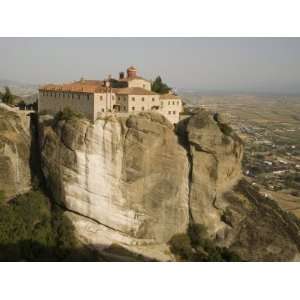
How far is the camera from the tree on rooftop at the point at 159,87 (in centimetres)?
3021

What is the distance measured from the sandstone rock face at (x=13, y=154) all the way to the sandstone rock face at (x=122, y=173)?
227cm

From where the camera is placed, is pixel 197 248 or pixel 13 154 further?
pixel 13 154

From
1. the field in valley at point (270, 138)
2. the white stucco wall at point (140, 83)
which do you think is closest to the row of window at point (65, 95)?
the white stucco wall at point (140, 83)

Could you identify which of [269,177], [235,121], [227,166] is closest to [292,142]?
[235,121]

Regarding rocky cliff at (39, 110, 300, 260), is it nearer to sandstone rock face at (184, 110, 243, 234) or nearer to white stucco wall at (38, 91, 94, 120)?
sandstone rock face at (184, 110, 243, 234)

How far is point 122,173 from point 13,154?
6290 millimetres

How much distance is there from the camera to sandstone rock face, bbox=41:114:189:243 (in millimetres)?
25422

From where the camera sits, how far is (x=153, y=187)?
85.7 ft

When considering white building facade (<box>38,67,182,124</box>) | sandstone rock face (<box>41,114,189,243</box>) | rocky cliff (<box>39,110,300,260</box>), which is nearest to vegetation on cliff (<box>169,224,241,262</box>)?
rocky cliff (<box>39,110,300,260</box>)

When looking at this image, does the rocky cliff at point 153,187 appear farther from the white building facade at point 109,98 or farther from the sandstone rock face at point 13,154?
the sandstone rock face at point 13,154

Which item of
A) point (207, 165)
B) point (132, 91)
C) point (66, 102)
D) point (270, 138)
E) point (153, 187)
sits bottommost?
point (270, 138)

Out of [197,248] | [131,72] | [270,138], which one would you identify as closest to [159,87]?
[131,72]

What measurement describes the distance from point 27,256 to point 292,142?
51483mm

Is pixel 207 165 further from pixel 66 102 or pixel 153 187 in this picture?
pixel 66 102
